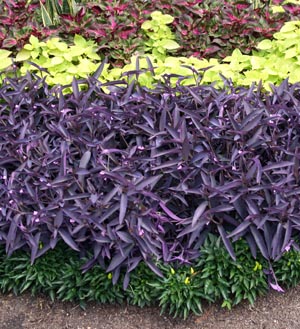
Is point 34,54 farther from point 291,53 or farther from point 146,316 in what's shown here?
point 146,316

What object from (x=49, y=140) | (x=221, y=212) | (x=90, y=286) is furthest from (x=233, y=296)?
(x=49, y=140)

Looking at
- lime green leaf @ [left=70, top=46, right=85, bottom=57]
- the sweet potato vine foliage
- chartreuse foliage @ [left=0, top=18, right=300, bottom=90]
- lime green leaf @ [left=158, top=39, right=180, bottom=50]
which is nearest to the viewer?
the sweet potato vine foliage

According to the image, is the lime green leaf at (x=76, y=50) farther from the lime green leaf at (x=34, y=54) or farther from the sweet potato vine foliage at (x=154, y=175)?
the sweet potato vine foliage at (x=154, y=175)

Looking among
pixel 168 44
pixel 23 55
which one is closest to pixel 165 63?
pixel 168 44

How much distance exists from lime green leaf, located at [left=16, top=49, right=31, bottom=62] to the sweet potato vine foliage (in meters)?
0.43

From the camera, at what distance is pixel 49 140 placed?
9.64 feet

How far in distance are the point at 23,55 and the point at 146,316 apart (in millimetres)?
1465

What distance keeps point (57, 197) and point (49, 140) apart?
0.35 meters

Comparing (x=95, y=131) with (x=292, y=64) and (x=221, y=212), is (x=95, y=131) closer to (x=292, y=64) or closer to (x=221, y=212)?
(x=221, y=212)

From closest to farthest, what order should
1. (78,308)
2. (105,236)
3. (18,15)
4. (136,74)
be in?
(105,236) < (78,308) < (136,74) < (18,15)

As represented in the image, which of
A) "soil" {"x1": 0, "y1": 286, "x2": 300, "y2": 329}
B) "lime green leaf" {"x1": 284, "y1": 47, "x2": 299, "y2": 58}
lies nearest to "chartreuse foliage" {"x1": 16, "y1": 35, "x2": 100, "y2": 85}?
"lime green leaf" {"x1": 284, "y1": 47, "x2": 299, "y2": 58}

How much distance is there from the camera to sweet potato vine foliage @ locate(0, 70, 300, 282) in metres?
2.64

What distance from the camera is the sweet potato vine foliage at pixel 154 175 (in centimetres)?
264

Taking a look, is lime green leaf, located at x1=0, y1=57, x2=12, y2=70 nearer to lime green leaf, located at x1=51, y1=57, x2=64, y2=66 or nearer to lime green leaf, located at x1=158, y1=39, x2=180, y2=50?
lime green leaf, located at x1=51, y1=57, x2=64, y2=66
